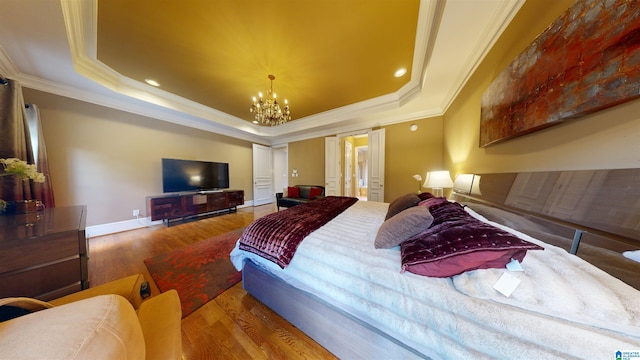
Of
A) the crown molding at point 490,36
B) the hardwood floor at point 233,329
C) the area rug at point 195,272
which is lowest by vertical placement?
the hardwood floor at point 233,329

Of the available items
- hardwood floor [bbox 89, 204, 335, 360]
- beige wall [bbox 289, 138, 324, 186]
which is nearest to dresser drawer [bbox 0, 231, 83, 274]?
hardwood floor [bbox 89, 204, 335, 360]

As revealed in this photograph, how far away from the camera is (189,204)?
360cm

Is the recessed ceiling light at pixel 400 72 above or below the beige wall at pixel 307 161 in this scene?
above

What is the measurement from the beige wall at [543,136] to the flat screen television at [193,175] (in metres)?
4.89

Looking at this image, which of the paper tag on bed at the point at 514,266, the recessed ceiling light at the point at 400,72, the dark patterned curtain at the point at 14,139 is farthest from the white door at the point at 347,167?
the dark patterned curtain at the point at 14,139

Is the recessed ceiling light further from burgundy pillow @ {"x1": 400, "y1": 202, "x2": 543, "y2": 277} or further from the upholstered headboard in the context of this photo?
burgundy pillow @ {"x1": 400, "y1": 202, "x2": 543, "y2": 277}

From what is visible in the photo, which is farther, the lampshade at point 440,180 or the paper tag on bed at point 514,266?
the lampshade at point 440,180

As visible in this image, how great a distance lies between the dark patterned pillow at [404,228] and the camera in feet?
3.42

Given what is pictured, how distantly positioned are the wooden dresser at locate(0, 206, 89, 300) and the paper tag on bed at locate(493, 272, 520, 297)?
2.41m

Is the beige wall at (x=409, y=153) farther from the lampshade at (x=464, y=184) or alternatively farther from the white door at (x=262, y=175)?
the white door at (x=262, y=175)

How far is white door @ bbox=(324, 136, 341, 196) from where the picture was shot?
4.25 meters

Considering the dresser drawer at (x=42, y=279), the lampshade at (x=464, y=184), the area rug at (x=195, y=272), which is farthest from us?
the lampshade at (x=464, y=184)

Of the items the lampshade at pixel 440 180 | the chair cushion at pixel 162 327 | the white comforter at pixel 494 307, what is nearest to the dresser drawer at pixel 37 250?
the chair cushion at pixel 162 327

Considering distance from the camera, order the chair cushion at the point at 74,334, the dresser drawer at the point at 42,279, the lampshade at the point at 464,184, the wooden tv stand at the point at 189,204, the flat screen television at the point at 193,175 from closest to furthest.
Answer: the chair cushion at the point at 74,334 → the dresser drawer at the point at 42,279 → the lampshade at the point at 464,184 → the wooden tv stand at the point at 189,204 → the flat screen television at the point at 193,175
